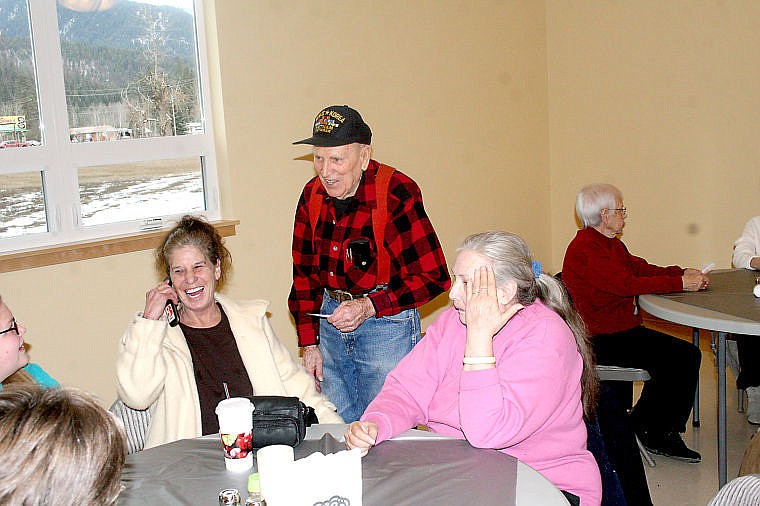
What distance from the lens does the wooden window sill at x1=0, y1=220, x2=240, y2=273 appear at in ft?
12.1

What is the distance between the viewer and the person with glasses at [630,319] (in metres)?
3.95

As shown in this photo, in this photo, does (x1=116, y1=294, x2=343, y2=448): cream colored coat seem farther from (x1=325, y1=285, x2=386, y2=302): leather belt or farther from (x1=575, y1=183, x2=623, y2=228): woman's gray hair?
(x1=575, y1=183, x2=623, y2=228): woman's gray hair

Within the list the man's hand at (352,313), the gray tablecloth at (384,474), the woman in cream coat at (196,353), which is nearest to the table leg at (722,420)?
the man's hand at (352,313)

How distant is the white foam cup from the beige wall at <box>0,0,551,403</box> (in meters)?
2.14

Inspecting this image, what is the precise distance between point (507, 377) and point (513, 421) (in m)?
0.12

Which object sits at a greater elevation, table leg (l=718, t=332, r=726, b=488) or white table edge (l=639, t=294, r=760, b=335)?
white table edge (l=639, t=294, r=760, b=335)

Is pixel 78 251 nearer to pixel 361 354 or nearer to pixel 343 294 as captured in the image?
pixel 343 294

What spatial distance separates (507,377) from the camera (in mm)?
2127

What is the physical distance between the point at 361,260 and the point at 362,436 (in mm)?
1143

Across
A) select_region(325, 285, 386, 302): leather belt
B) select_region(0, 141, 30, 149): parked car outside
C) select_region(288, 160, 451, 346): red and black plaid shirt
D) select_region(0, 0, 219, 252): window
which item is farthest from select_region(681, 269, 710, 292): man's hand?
select_region(0, 141, 30, 149): parked car outside

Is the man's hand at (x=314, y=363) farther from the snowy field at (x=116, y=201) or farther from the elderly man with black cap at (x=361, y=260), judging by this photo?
the snowy field at (x=116, y=201)

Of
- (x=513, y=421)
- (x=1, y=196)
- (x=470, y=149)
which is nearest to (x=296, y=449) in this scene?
(x=513, y=421)

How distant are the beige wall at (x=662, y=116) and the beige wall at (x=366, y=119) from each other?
0.21m

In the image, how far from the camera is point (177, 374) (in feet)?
Result: 8.48
